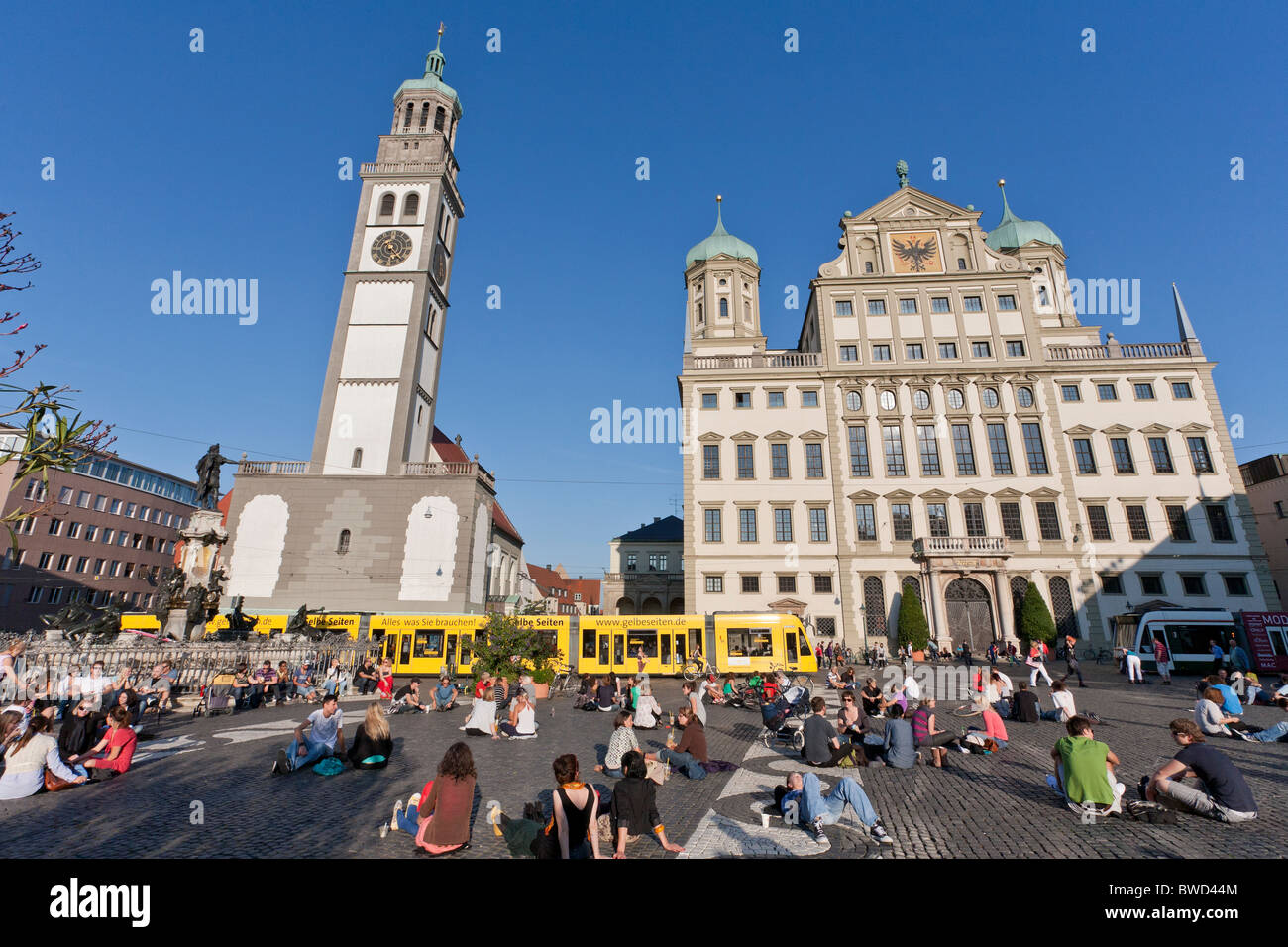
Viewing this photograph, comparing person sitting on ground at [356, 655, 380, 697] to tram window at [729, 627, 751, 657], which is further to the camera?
tram window at [729, 627, 751, 657]

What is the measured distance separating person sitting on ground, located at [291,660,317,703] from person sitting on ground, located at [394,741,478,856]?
14037mm

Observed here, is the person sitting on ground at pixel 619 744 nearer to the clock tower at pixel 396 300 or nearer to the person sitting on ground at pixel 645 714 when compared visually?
the person sitting on ground at pixel 645 714

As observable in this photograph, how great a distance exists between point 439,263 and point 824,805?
38.8 m

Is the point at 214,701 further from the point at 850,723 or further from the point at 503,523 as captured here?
the point at 503,523

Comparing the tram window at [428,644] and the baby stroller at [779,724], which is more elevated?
the tram window at [428,644]

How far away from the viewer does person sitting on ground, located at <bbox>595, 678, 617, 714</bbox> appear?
51.3ft

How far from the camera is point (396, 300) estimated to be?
3441cm

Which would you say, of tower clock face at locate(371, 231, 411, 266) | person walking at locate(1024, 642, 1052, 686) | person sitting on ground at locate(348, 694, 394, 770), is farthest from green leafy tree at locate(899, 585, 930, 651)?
tower clock face at locate(371, 231, 411, 266)

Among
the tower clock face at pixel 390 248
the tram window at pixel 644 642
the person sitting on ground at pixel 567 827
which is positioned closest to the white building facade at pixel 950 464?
the tram window at pixel 644 642

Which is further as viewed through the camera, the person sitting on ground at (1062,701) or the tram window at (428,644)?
the tram window at (428,644)

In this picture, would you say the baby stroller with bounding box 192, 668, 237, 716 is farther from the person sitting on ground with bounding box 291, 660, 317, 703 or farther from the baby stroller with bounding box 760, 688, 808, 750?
the baby stroller with bounding box 760, 688, 808, 750

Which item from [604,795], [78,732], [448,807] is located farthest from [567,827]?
[78,732]

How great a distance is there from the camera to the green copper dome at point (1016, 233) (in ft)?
150

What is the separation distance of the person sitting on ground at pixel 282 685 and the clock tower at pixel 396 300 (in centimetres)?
1608
